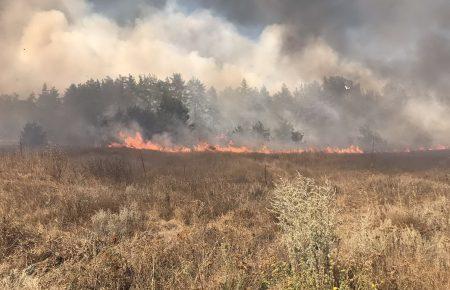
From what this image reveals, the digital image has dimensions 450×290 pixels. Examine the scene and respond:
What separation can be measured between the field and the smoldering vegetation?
113 feet

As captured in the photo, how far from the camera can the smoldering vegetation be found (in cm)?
5353

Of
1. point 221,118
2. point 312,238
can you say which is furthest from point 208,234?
point 221,118

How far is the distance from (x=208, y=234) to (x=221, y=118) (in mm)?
91770

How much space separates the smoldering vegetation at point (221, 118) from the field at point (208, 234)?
113ft

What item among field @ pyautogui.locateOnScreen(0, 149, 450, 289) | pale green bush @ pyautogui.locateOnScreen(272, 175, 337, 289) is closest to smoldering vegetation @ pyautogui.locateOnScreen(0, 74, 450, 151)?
field @ pyautogui.locateOnScreen(0, 149, 450, 289)

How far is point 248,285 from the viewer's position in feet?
→ 17.4

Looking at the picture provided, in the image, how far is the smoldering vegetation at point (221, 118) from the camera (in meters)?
53.5

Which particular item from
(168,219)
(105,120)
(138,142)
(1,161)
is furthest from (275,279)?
(105,120)

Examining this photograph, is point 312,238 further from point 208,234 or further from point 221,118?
point 221,118

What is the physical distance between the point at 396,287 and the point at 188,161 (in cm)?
2608

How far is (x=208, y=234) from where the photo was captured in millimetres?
8508

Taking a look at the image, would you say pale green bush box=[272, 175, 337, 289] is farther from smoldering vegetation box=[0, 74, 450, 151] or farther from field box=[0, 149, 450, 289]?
smoldering vegetation box=[0, 74, 450, 151]

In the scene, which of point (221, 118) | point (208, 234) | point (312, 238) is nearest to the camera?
point (312, 238)

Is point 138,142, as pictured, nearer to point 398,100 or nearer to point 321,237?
point 321,237
